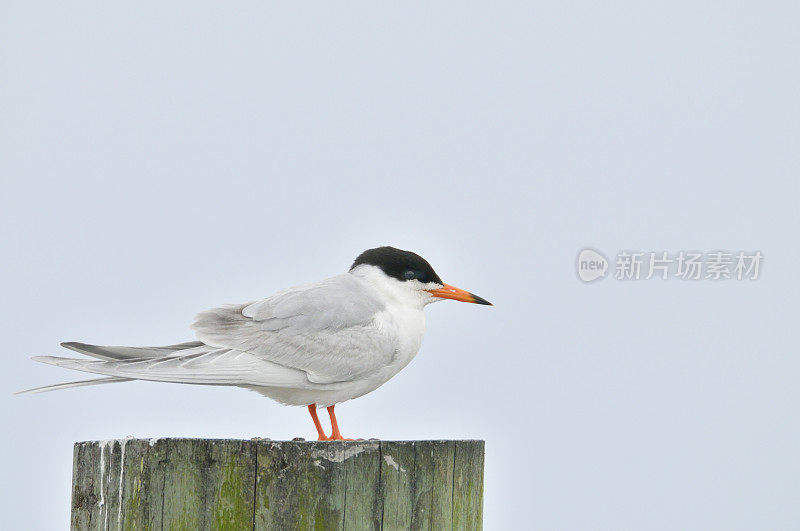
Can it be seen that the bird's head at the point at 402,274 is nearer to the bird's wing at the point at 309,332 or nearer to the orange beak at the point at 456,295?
the orange beak at the point at 456,295

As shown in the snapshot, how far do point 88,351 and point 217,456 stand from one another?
1372mm

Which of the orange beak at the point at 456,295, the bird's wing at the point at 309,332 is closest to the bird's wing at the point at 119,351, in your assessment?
the bird's wing at the point at 309,332

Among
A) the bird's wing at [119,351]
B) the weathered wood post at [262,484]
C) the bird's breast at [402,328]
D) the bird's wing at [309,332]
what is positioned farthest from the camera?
the bird's breast at [402,328]

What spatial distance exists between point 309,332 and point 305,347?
0.09 m

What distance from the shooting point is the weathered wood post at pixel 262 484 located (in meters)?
3.64

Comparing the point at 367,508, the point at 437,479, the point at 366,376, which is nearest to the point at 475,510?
the point at 437,479

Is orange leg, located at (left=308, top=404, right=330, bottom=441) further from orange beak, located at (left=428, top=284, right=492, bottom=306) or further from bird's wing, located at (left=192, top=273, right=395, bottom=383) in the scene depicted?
orange beak, located at (left=428, top=284, right=492, bottom=306)

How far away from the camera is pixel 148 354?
16.1 ft

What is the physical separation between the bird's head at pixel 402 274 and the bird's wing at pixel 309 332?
13.5 inches

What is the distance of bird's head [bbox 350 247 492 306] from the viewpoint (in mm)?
5812

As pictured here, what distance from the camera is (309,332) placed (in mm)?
5316

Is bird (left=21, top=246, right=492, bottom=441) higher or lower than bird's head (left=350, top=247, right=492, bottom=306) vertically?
Result: lower

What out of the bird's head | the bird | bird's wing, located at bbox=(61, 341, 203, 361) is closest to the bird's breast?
the bird

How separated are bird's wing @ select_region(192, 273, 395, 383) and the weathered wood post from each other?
153cm
